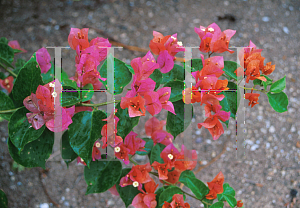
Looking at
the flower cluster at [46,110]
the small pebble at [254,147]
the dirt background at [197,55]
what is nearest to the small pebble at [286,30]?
the dirt background at [197,55]

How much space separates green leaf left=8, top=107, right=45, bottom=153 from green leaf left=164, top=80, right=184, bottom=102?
29 centimetres

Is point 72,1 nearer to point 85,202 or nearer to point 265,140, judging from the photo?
point 85,202

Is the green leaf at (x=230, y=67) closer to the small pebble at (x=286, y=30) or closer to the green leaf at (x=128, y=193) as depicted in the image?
the green leaf at (x=128, y=193)

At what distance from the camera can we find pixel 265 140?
1418mm

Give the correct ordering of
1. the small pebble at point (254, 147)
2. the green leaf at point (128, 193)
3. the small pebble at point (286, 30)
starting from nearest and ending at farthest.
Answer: the green leaf at point (128, 193), the small pebble at point (254, 147), the small pebble at point (286, 30)

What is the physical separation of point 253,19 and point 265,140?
31.7 inches

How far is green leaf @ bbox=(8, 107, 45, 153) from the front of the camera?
0.55 m

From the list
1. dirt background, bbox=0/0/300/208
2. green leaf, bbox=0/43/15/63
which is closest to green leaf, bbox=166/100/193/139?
green leaf, bbox=0/43/15/63

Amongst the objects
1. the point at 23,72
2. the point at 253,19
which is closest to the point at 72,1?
the point at 253,19

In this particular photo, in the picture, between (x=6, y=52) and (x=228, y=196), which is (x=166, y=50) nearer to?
(x=228, y=196)

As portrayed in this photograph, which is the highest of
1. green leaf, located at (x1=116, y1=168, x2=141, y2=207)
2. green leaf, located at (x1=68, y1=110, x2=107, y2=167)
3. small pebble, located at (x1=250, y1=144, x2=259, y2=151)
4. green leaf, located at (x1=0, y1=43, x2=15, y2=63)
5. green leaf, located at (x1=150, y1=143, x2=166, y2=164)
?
green leaf, located at (x1=0, y1=43, x2=15, y2=63)

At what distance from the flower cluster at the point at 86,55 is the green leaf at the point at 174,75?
0.15 m

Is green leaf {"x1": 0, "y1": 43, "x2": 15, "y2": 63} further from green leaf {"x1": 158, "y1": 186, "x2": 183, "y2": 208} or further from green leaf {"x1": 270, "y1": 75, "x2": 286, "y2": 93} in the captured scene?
green leaf {"x1": 270, "y1": 75, "x2": 286, "y2": 93}

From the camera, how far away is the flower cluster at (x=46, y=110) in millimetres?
525
